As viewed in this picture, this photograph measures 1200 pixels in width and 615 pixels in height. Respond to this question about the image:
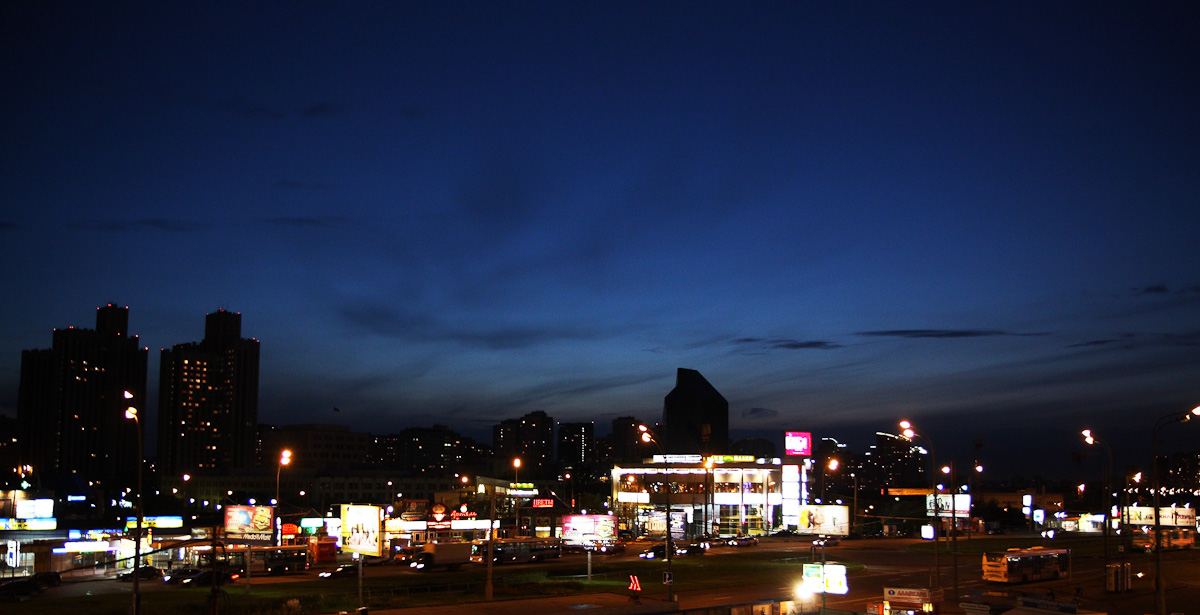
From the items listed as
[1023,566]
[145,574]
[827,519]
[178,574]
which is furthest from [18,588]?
[1023,566]

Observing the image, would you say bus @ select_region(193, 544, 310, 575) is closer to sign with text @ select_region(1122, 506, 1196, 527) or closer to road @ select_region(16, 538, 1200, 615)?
road @ select_region(16, 538, 1200, 615)

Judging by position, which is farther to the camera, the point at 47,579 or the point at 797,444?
the point at 797,444

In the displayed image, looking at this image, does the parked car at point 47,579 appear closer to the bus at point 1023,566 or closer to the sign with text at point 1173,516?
the bus at point 1023,566

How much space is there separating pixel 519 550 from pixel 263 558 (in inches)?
763

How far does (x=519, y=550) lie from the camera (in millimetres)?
72312

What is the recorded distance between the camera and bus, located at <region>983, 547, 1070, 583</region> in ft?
180

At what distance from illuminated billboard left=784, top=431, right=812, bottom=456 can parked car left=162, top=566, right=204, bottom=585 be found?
104209 mm

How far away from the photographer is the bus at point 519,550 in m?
71.2

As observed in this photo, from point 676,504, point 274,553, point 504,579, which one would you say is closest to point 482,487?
point 676,504

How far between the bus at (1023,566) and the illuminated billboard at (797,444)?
288ft

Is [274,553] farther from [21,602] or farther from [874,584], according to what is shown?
[874,584]

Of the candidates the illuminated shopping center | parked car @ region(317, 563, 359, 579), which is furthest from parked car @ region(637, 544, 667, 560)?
the illuminated shopping center

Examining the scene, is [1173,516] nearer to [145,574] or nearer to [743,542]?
[743,542]

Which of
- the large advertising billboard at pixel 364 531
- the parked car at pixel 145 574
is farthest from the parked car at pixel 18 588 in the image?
the large advertising billboard at pixel 364 531
